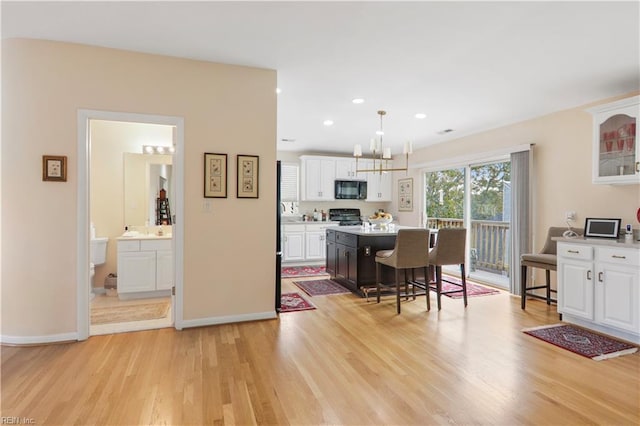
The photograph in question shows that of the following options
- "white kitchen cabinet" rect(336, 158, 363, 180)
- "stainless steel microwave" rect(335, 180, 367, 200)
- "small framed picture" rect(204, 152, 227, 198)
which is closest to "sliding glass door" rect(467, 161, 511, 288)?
"stainless steel microwave" rect(335, 180, 367, 200)

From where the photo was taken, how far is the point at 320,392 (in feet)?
7.23

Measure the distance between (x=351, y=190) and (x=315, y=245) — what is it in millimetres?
1497

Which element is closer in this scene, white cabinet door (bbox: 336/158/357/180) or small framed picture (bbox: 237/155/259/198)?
small framed picture (bbox: 237/155/259/198)

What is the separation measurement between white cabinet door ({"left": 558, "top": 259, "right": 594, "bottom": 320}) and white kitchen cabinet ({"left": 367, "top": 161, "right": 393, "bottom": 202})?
4.56 metres

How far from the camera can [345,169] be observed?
7.65m

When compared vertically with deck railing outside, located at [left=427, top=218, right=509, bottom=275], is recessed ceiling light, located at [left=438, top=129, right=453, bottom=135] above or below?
above

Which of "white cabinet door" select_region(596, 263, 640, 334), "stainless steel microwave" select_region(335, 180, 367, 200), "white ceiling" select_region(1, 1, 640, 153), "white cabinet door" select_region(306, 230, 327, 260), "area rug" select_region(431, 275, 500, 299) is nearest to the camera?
"white ceiling" select_region(1, 1, 640, 153)

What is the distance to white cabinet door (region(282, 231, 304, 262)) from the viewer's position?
6.90m

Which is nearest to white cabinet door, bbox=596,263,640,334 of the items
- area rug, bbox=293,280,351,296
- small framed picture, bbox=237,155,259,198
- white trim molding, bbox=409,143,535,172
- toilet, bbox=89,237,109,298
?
white trim molding, bbox=409,143,535,172

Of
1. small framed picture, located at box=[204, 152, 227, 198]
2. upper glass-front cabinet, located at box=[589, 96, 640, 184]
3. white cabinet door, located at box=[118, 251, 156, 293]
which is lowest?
white cabinet door, located at box=[118, 251, 156, 293]

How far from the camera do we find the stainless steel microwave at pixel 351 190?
7.57 meters

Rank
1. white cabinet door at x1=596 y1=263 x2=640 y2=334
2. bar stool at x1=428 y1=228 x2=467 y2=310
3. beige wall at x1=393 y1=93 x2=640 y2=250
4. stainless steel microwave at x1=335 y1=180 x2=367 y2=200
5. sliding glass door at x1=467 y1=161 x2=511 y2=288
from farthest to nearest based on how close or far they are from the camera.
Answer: stainless steel microwave at x1=335 y1=180 x2=367 y2=200
sliding glass door at x1=467 y1=161 x2=511 y2=288
bar stool at x1=428 y1=228 x2=467 y2=310
beige wall at x1=393 y1=93 x2=640 y2=250
white cabinet door at x1=596 y1=263 x2=640 y2=334

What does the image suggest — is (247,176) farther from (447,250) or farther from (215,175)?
(447,250)

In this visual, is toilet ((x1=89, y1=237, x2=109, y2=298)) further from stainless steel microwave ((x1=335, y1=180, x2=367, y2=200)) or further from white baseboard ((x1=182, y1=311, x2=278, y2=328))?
stainless steel microwave ((x1=335, y1=180, x2=367, y2=200))
